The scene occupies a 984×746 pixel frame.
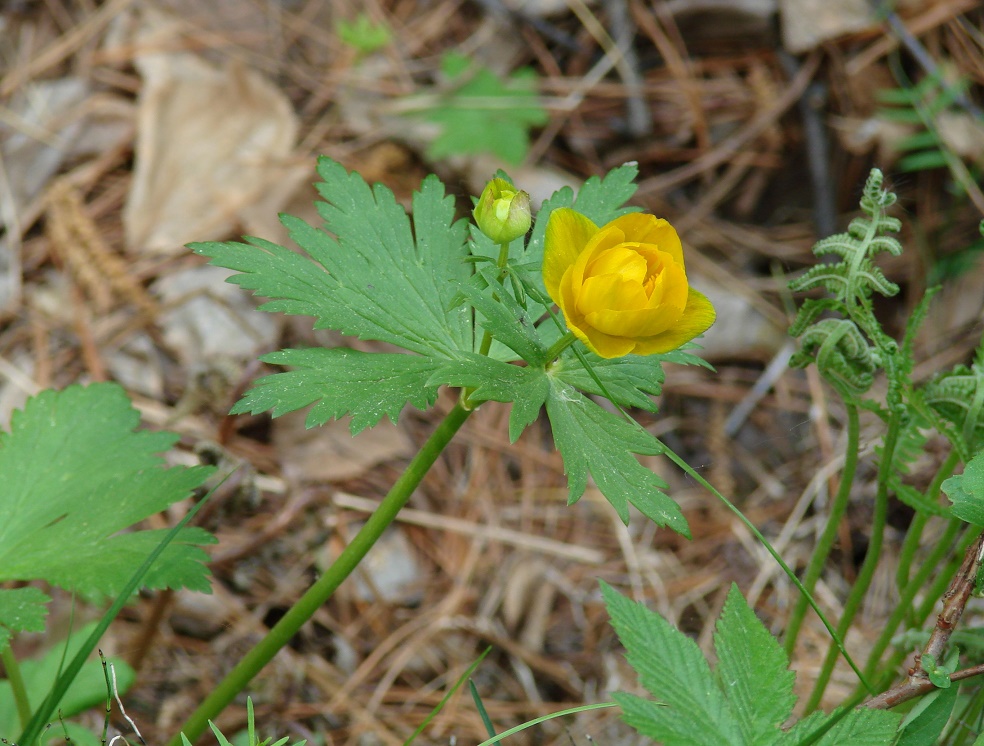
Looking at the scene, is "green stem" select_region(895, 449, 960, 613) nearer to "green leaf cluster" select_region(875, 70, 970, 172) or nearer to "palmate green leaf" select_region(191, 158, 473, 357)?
"palmate green leaf" select_region(191, 158, 473, 357)

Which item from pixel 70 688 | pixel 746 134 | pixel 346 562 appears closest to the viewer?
pixel 346 562

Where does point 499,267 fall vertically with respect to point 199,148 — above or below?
above

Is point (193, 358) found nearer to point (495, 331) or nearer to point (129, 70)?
point (129, 70)

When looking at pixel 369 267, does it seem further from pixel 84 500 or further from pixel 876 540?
pixel 876 540

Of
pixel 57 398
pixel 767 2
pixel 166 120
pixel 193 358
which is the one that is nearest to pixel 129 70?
pixel 166 120

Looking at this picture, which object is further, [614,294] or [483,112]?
[483,112]

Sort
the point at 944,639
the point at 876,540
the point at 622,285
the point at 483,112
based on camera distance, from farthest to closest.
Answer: the point at 483,112 < the point at 876,540 < the point at 944,639 < the point at 622,285

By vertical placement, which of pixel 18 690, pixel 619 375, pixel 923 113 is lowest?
pixel 18 690

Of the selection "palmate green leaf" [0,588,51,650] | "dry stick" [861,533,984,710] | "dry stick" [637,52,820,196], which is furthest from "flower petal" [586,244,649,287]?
"dry stick" [637,52,820,196]

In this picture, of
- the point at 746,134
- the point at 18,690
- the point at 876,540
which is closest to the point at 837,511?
the point at 876,540

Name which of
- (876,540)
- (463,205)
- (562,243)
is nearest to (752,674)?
(876,540)
